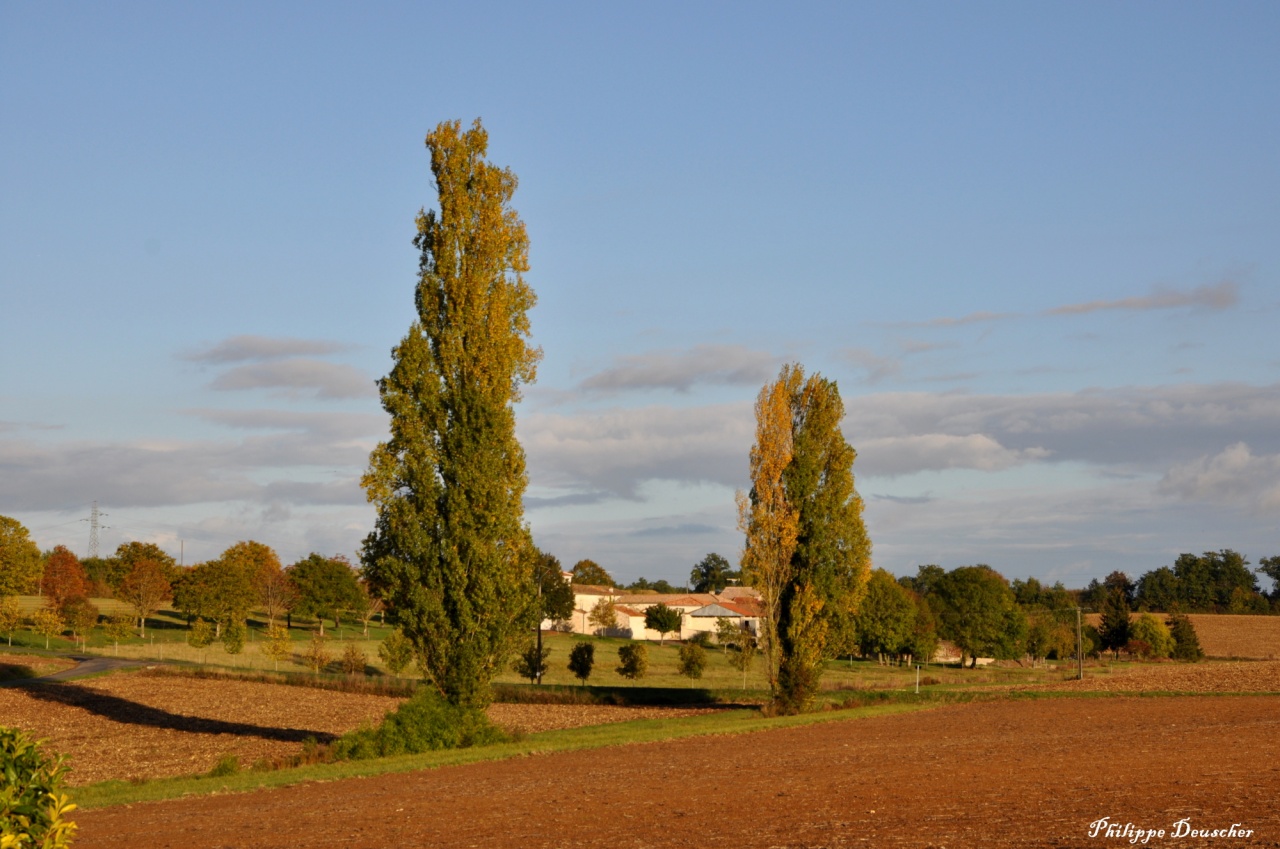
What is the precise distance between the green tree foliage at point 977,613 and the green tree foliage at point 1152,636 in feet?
48.7

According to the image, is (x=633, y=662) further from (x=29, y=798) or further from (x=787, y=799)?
(x=29, y=798)

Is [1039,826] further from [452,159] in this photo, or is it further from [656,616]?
[656,616]

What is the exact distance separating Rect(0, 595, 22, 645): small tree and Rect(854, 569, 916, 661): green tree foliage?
6409 centimetres

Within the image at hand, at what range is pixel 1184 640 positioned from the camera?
3932 inches

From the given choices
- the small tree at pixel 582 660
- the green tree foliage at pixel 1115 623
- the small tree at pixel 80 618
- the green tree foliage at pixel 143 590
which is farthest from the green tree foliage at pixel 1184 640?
the small tree at pixel 80 618

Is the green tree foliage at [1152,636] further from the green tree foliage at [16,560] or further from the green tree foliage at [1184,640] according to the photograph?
the green tree foliage at [16,560]

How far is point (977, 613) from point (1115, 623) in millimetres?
17262

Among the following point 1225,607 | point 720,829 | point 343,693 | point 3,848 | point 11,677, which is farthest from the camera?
point 1225,607

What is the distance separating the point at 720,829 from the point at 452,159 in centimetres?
2263

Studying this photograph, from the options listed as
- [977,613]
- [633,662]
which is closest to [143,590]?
[633,662]

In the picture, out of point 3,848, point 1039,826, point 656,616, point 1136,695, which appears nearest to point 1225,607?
point 656,616

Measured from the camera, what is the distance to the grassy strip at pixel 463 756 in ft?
73.5

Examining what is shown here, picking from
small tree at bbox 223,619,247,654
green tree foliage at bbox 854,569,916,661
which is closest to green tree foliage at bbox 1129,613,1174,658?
green tree foliage at bbox 854,569,916,661

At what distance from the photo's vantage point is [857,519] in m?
42.6
